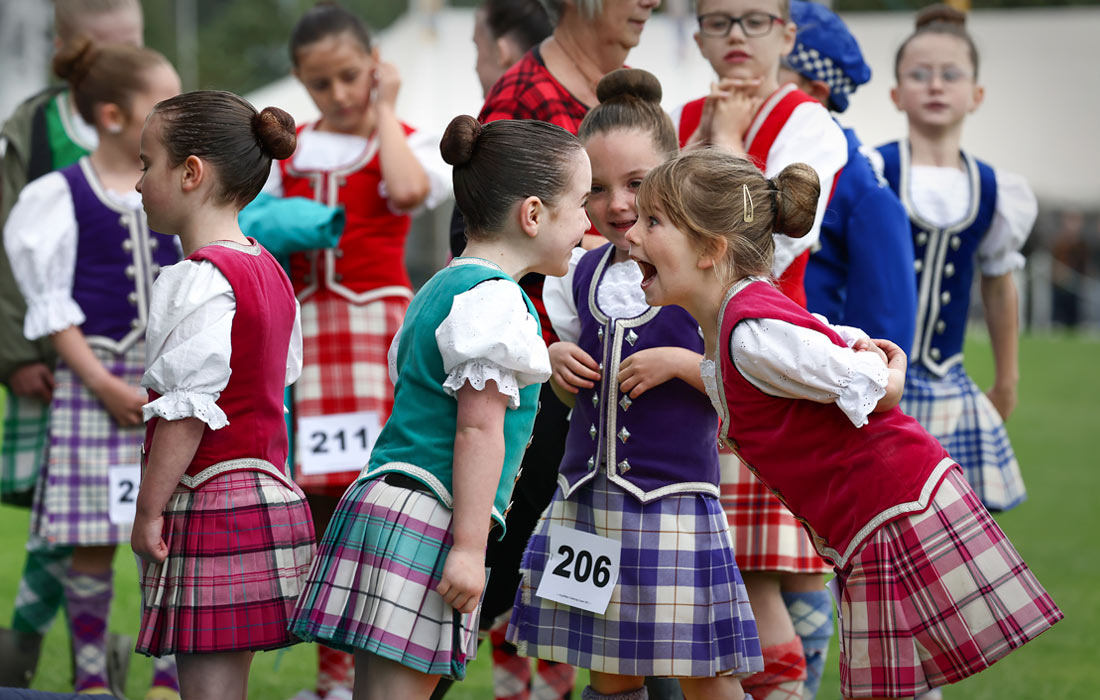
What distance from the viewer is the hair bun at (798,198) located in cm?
230

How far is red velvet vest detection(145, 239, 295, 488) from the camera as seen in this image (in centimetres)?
232

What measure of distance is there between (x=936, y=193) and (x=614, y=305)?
1451 mm

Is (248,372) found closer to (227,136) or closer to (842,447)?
(227,136)

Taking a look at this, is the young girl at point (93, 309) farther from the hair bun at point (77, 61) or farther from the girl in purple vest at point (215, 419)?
the girl in purple vest at point (215, 419)

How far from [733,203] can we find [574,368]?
48 centimetres

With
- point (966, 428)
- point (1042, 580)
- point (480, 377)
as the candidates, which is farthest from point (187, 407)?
point (1042, 580)

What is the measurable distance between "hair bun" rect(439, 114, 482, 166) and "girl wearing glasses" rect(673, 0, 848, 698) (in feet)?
2.16

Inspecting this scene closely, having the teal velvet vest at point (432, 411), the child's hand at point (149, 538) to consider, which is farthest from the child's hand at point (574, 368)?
the child's hand at point (149, 538)

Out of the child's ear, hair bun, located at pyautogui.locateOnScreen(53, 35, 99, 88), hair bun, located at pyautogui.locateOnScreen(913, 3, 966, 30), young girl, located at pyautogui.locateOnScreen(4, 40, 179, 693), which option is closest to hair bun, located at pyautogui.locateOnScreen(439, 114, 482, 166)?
the child's ear

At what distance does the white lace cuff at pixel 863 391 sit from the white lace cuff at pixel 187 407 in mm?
1117

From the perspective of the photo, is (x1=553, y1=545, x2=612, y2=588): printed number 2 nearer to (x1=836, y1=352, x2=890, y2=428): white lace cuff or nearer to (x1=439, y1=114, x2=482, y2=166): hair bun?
(x1=836, y1=352, x2=890, y2=428): white lace cuff

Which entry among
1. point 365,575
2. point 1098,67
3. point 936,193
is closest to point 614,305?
point 365,575

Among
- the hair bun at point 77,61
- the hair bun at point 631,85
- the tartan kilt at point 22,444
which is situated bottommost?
the tartan kilt at point 22,444

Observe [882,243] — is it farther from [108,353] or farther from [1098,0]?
[1098,0]
